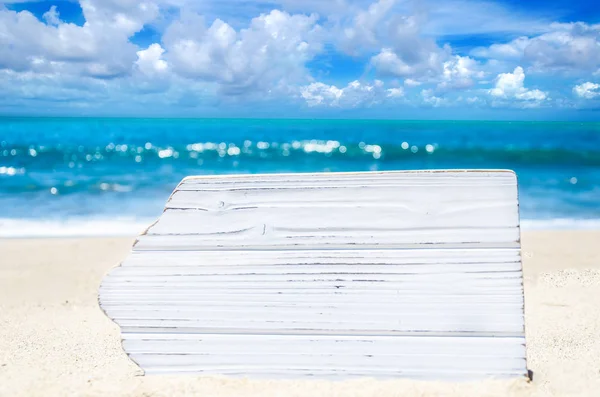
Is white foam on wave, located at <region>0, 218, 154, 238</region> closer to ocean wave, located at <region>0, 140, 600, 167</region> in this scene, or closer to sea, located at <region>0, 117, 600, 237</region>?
sea, located at <region>0, 117, 600, 237</region>

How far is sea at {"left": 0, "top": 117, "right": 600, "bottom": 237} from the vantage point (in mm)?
9508

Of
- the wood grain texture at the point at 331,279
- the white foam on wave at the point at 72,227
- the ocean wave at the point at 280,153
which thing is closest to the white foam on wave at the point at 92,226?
the white foam on wave at the point at 72,227

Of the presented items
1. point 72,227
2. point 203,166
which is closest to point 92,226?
point 72,227

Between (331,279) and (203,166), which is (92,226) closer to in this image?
(331,279)

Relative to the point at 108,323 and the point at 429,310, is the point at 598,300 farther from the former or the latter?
the point at 108,323

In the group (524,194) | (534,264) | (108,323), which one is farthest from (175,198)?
(524,194)

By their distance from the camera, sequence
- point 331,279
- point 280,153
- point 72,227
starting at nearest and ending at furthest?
point 331,279, point 72,227, point 280,153

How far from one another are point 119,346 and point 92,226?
6.27m

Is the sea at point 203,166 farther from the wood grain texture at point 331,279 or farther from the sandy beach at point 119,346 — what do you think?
the wood grain texture at point 331,279

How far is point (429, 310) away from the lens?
1.93 meters

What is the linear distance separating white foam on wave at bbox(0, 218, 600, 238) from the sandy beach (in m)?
1.79

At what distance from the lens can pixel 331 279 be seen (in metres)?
1.97

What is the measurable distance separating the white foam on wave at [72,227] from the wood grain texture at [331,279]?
20.0ft

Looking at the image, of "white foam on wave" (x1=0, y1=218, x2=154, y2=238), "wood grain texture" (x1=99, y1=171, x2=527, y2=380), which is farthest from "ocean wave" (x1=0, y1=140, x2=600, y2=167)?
"wood grain texture" (x1=99, y1=171, x2=527, y2=380)
